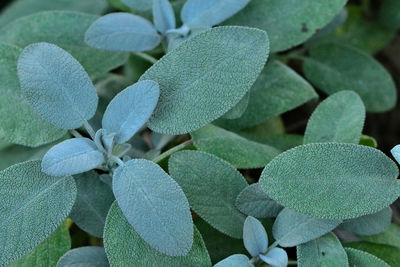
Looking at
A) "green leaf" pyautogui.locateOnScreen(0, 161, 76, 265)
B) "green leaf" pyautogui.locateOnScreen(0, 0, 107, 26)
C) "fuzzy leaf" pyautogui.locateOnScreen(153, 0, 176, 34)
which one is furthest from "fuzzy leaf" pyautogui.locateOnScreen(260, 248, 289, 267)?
"green leaf" pyautogui.locateOnScreen(0, 0, 107, 26)

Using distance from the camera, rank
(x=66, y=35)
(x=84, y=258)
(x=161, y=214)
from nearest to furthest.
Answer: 1. (x=161, y=214)
2. (x=84, y=258)
3. (x=66, y=35)

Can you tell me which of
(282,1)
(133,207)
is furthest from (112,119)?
(282,1)

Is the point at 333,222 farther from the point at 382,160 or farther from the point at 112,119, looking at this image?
the point at 112,119

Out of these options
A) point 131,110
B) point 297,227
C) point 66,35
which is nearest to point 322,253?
point 297,227

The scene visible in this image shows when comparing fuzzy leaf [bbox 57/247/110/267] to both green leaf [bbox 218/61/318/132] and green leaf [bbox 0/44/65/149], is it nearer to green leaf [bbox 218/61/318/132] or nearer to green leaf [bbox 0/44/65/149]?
green leaf [bbox 0/44/65/149]

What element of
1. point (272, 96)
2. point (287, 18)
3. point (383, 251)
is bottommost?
point (383, 251)

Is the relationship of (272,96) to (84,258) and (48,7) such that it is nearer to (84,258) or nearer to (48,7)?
(84,258)
